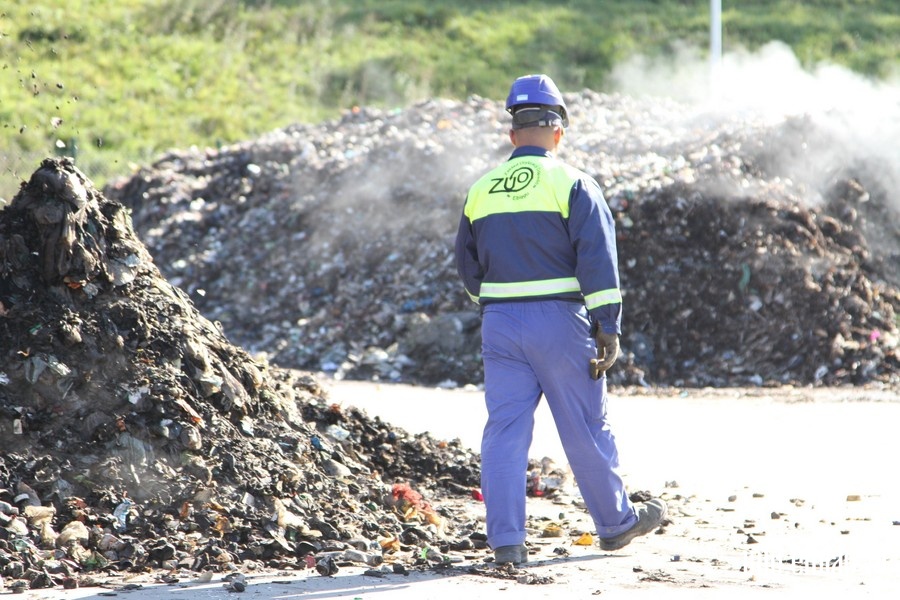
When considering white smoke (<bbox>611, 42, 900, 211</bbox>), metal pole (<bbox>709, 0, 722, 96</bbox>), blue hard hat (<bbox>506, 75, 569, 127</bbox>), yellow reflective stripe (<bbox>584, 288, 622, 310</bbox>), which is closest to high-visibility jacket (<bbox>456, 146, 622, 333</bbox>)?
yellow reflective stripe (<bbox>584, 288, 622, 310</bbox>)

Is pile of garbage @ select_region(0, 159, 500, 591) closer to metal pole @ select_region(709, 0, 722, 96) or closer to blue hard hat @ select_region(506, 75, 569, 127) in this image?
blue hard hat @ select_region(506, 75, 569, 127)

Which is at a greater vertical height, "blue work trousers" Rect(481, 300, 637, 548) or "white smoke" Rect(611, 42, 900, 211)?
"white smoke" Rect(611, 42, 900, 211)

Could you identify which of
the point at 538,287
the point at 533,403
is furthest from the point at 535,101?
the point at 533,403

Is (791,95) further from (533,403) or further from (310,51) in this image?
(533,403)

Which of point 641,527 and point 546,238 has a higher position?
point 546,238

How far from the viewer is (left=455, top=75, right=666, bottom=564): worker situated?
4.76 metres

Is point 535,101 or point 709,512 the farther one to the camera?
point 709,512

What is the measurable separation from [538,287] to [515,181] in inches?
19.1

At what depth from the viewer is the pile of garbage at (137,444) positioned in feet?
15.5

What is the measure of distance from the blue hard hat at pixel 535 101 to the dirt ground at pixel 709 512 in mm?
1957

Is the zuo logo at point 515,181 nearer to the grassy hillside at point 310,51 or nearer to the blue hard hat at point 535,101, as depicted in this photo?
the blue hard hat at point 535,101

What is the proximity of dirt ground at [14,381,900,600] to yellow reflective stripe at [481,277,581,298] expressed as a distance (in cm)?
117

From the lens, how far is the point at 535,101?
496 cm

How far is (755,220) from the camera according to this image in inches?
488
